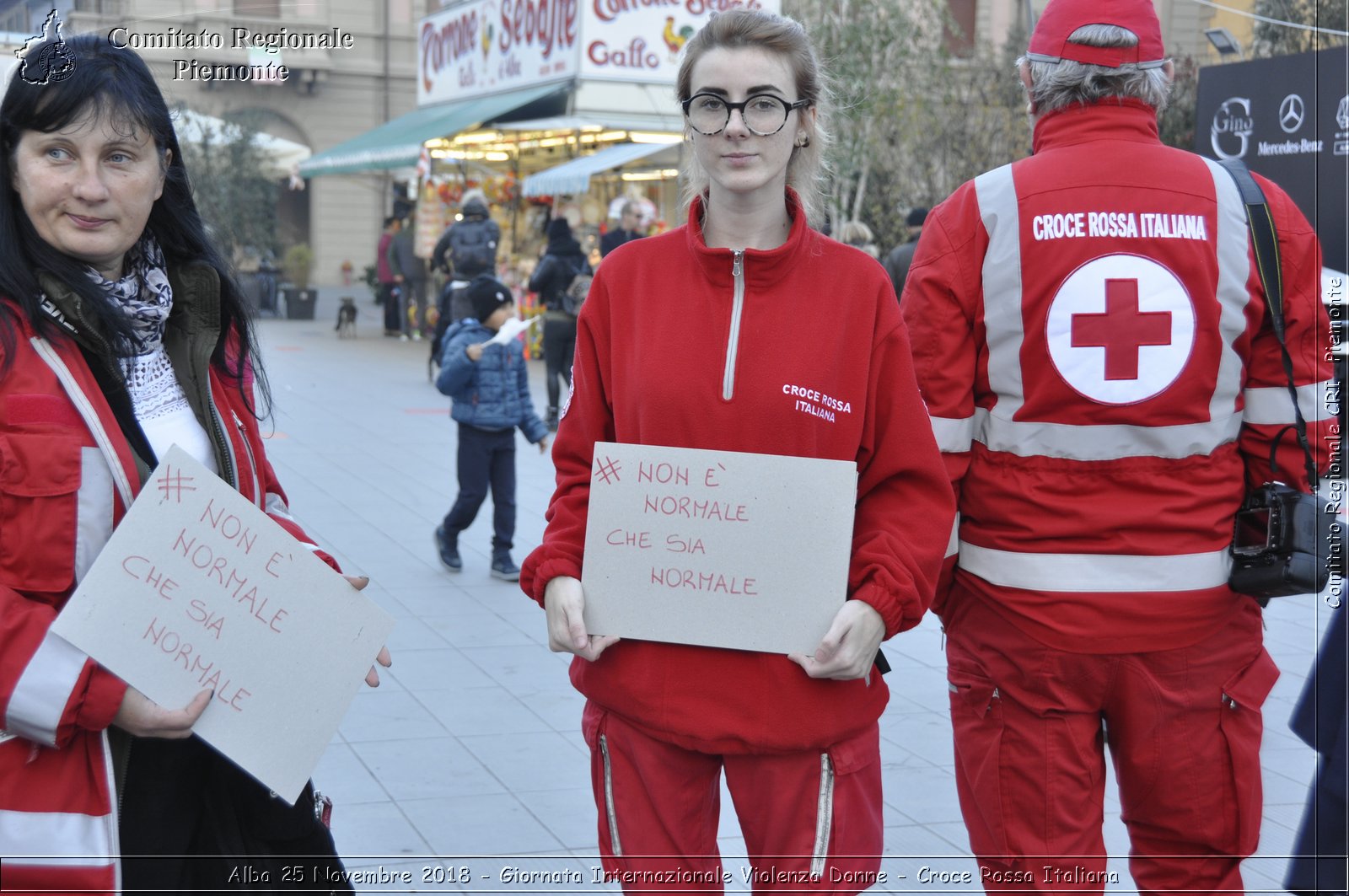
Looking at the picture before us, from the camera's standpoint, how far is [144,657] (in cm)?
216

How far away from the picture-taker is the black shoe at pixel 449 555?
750 centimetres

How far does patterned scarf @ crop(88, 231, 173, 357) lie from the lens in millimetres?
2289

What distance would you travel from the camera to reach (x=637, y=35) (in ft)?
56.2

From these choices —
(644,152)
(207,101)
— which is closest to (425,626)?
(644,152)

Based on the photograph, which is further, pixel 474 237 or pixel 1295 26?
pixel 474 237

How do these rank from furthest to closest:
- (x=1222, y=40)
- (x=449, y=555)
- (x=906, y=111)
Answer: (x=906, y=111) → (x=1222, y=40) → (x=449, y=555)

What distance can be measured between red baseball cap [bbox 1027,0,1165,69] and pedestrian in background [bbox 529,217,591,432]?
9.41m

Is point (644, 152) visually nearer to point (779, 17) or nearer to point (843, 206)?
point (843, 206)

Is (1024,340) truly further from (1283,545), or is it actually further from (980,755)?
(980,755)

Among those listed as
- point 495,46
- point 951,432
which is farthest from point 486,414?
point 495,46

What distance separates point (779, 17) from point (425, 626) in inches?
177

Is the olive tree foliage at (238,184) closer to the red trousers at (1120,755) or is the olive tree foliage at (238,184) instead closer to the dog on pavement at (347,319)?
the dog on pavement at (347,319)

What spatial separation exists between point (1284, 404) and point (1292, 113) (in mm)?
9409

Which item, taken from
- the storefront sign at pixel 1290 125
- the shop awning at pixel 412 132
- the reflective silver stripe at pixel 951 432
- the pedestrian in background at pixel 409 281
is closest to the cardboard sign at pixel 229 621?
the reflective silver stripe at pixel 951 432
